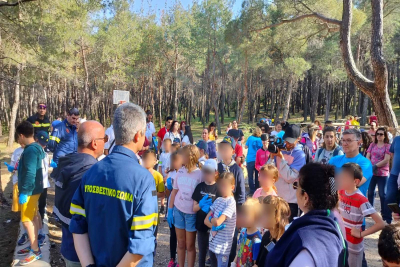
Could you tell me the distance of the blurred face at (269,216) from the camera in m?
2.31

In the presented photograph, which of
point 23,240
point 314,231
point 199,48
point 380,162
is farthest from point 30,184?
point 199,48

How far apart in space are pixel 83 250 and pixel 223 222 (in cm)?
186

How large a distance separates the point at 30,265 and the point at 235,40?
47.8 ft

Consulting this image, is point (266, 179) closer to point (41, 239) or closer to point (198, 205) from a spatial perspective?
point (198, 205)

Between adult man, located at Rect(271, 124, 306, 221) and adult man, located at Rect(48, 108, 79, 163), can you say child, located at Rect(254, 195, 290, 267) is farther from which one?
adult man, located at Rect(48, 108, 79, 163)

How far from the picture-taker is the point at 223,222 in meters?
3.27

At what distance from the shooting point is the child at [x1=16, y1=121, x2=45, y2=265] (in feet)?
12.4

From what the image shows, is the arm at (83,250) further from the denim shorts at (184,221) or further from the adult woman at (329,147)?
the adult woman at (329,147)

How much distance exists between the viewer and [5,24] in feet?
26.5

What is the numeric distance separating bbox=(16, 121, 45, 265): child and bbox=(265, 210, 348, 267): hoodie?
139 inches

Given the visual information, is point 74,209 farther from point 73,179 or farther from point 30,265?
point 30,265

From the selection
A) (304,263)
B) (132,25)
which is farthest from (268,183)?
(132,25)

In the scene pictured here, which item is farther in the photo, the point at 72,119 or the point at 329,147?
the point at 72,119

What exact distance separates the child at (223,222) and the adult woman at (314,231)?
1.63m
